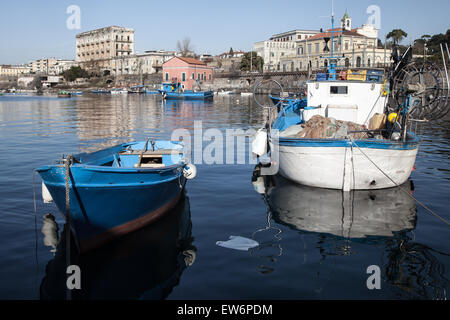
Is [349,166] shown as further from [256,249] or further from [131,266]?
[131,266]

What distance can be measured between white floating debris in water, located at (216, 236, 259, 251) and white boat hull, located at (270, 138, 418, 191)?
3947 mm

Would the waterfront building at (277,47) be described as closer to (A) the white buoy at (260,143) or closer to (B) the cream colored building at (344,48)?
(B) the cream colored building at (344,48)

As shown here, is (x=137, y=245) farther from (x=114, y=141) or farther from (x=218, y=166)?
(x=114, y=141)

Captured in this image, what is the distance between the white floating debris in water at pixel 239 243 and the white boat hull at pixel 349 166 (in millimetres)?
3947

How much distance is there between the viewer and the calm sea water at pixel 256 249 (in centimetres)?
619

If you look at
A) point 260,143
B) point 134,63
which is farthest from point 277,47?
point 260,143

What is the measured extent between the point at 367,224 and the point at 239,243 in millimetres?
3262

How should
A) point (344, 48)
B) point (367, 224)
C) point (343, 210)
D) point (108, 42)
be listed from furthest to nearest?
point (108, 42) → point (344, 48) → point (343, 210) → point (367, 224)

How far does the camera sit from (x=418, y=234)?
838 centimetres

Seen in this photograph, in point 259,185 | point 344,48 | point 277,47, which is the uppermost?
point 277,47

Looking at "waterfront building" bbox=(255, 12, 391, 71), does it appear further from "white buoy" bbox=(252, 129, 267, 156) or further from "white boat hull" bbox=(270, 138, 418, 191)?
"white boat hull" bbox=(270, 138, 418, 191)

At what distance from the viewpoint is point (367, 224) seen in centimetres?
898

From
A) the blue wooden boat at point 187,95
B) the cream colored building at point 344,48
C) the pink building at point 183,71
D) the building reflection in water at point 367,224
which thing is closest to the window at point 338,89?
the building reflection in water at point 367,224

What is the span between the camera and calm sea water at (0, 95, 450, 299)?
6191 millimetres
